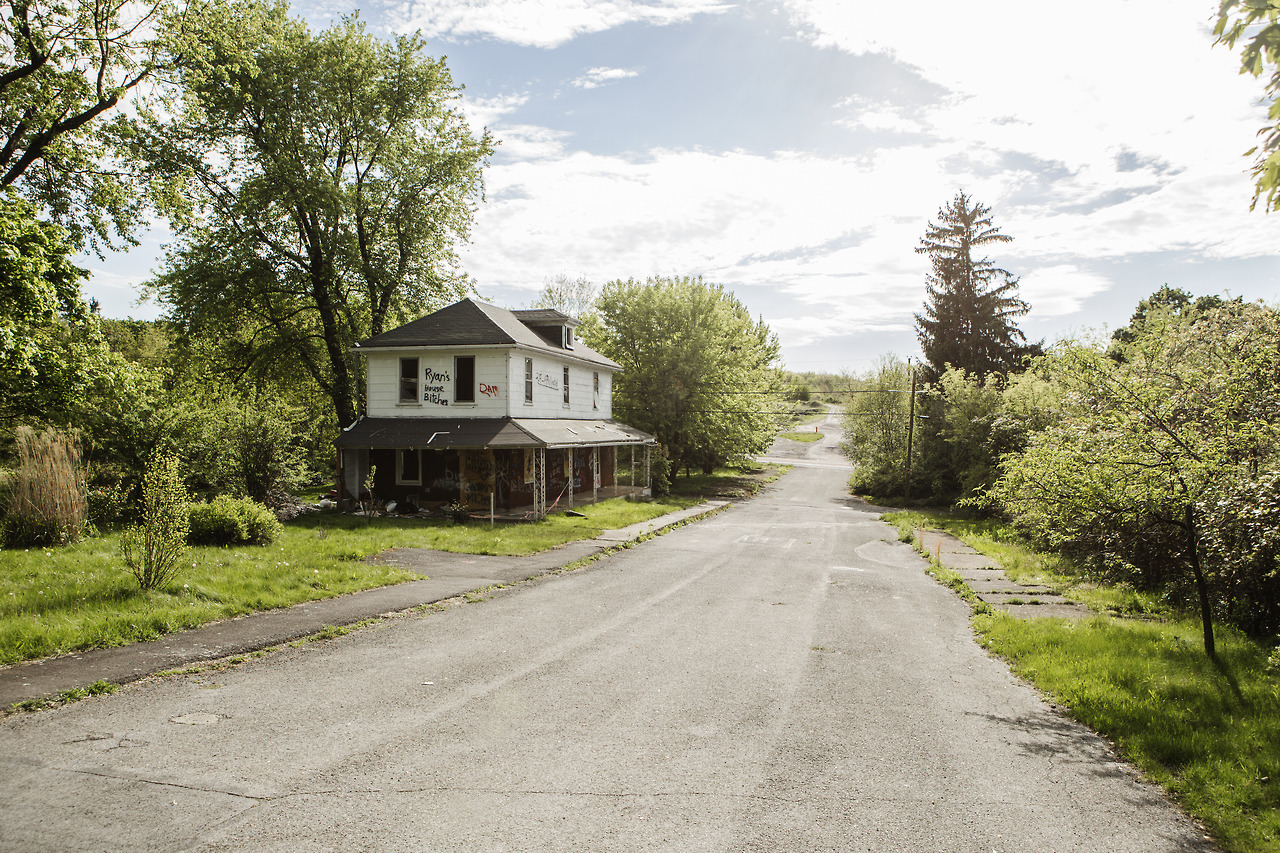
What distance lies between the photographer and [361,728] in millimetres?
5879

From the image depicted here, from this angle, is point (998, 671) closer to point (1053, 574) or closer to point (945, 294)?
point (1053, 574)

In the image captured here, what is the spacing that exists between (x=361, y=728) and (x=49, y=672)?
12.2 ft

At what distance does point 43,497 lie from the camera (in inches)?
531

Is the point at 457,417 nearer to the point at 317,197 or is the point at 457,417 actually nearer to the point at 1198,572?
the point at 317,197

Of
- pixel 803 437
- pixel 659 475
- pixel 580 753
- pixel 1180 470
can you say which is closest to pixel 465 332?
pixel 659 475

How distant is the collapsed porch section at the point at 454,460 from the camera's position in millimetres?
22453

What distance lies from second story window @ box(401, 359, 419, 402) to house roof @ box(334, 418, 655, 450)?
93 centimetres

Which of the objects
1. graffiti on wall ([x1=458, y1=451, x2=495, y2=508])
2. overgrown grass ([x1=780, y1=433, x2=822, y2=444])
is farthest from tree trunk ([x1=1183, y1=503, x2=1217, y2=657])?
overgrown grass ([x1=780, y1=433, x2=822, y2=444])

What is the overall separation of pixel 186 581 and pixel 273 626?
2220mm

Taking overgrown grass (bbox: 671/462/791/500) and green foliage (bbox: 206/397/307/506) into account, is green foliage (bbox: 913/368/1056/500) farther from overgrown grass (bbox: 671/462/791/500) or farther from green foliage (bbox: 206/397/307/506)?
green foliage (bbox: 206/397/307/506)

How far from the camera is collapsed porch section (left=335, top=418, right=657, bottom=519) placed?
2245 cm

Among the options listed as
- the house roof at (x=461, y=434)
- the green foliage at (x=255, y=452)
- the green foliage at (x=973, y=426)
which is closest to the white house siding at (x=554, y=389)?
the house roof at (x=461, y=434)

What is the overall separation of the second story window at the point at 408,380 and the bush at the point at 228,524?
33.6 feet

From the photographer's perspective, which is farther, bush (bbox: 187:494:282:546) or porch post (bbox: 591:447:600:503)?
porch post (bbox: 591:447:600:503)
